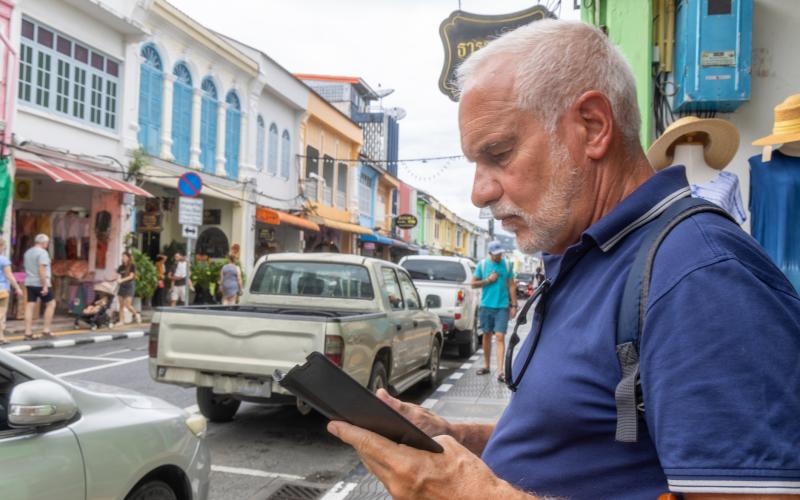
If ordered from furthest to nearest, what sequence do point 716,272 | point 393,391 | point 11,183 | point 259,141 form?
point 259,141 < point 11,183 < point 393,391 < point 716,272

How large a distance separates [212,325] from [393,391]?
7.18 ft

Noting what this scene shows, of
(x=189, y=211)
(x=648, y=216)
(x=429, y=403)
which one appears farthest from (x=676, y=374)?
(x=189, y=211)

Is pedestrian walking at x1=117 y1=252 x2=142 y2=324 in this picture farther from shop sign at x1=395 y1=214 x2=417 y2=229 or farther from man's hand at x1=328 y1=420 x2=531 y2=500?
shop sign at x1=395 y1=214 x2=417 y2=229

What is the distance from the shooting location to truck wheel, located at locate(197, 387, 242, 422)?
6449mm

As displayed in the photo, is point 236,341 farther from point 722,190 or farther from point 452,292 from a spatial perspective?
point 452,292

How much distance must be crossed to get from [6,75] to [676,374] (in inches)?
573

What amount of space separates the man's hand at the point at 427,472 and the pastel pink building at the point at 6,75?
1378cm

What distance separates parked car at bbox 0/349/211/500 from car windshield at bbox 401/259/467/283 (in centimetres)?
936

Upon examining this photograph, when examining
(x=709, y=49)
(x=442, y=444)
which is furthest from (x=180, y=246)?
(x=442, y=444)

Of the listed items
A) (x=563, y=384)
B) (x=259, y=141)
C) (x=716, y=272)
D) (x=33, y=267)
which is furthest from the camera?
(x=259, y=141)

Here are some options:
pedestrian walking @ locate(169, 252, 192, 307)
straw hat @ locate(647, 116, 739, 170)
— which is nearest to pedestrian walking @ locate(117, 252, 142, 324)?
pedestrian walking @ locate(169, 252, 192, 307)

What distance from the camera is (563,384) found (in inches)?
45.7

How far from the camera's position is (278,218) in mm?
22312

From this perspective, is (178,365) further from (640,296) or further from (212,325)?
(640,296)
